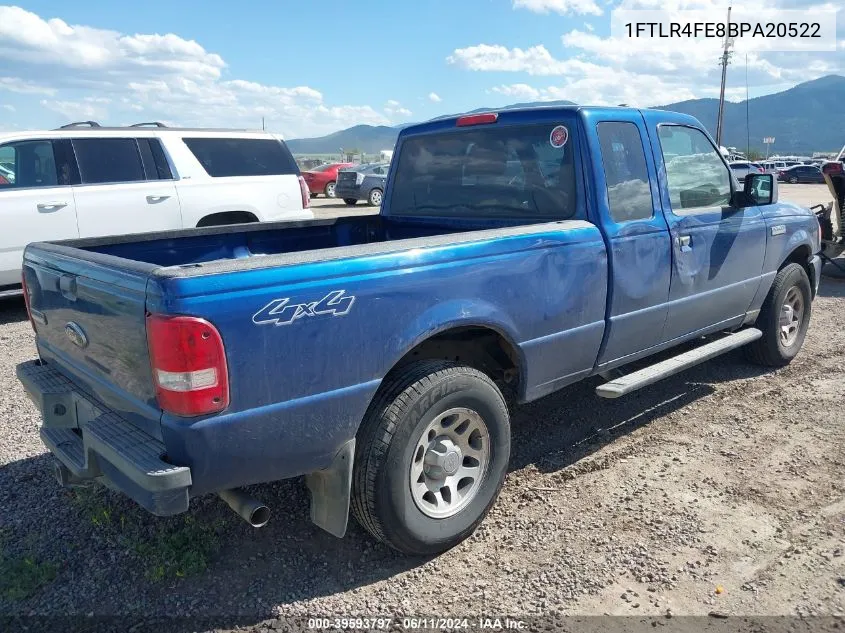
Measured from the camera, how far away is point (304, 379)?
8.27 ft

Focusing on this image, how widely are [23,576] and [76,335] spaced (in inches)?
41.5

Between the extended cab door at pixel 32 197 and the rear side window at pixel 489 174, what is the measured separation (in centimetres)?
446

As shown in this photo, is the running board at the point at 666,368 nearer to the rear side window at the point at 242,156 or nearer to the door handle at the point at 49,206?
the rear side window at the point at 242,156

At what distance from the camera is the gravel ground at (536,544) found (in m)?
2.78

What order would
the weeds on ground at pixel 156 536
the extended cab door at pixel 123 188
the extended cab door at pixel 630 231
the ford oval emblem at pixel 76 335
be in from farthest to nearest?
the extended cab door at pixel 123 188 < the extended cab door at pixel 630 231 < the weeds on ground at pixel 156 536 < the ford oval emblem at pixel 76 335

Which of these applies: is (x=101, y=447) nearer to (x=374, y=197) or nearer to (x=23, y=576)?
(x=23, y=576)

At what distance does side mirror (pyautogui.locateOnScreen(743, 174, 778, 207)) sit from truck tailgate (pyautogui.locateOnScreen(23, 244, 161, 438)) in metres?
4.07

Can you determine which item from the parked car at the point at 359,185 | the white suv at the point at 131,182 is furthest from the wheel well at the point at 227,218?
the parked car at the point at 359,185

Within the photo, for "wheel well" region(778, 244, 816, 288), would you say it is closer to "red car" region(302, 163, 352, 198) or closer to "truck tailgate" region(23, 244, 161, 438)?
"truck tailgate" region(23, 244, 161, 438)

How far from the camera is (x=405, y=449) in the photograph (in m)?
2.82

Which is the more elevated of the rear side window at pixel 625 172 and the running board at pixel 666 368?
the rear side window at pixel 625 172

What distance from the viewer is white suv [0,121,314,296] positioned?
715cm

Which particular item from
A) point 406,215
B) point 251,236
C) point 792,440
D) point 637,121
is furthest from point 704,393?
point 251,236

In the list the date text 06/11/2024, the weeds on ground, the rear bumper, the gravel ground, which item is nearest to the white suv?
the gravel ground
